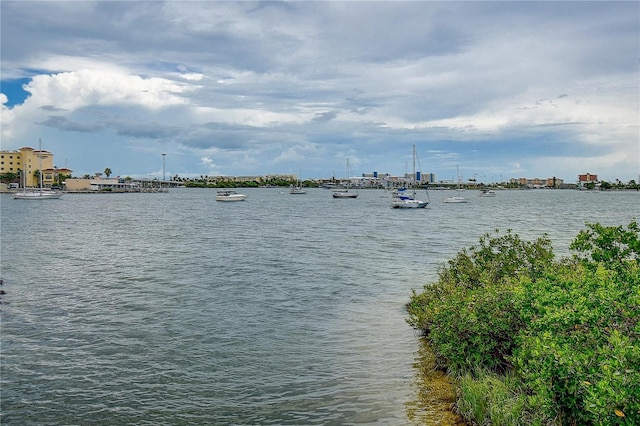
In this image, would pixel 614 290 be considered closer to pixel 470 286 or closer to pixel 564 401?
pixel 564 401

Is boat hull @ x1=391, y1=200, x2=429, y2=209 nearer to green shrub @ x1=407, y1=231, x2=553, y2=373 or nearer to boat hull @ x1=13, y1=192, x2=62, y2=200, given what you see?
green shrub @ x1=407, y1=231, x2=553, y2=373

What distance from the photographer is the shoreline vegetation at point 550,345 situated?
6.37 metres

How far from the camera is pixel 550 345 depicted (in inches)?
290

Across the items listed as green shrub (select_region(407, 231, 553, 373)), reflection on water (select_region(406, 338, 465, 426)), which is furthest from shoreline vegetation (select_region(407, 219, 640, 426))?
reflection on water (select_region(406, 338, 465, 426))

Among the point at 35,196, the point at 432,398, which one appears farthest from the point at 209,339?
the point at 35,196

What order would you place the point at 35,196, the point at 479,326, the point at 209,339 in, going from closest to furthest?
the point at 479,326 → the point at 209,339 → the point at 35,196

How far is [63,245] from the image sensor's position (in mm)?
42000

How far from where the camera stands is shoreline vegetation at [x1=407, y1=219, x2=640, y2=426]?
6.37m

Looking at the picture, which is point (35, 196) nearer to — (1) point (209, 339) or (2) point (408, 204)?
(2) point (408, 204)

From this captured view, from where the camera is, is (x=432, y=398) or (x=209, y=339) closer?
(x=432, y=398)

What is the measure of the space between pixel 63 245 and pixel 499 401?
134 ft

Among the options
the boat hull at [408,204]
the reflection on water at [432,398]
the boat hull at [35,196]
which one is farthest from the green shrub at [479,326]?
the boat hull at [35,196]

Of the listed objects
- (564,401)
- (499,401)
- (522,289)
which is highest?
(522,289)

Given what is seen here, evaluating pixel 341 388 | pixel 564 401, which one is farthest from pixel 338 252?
pixel 564 401
